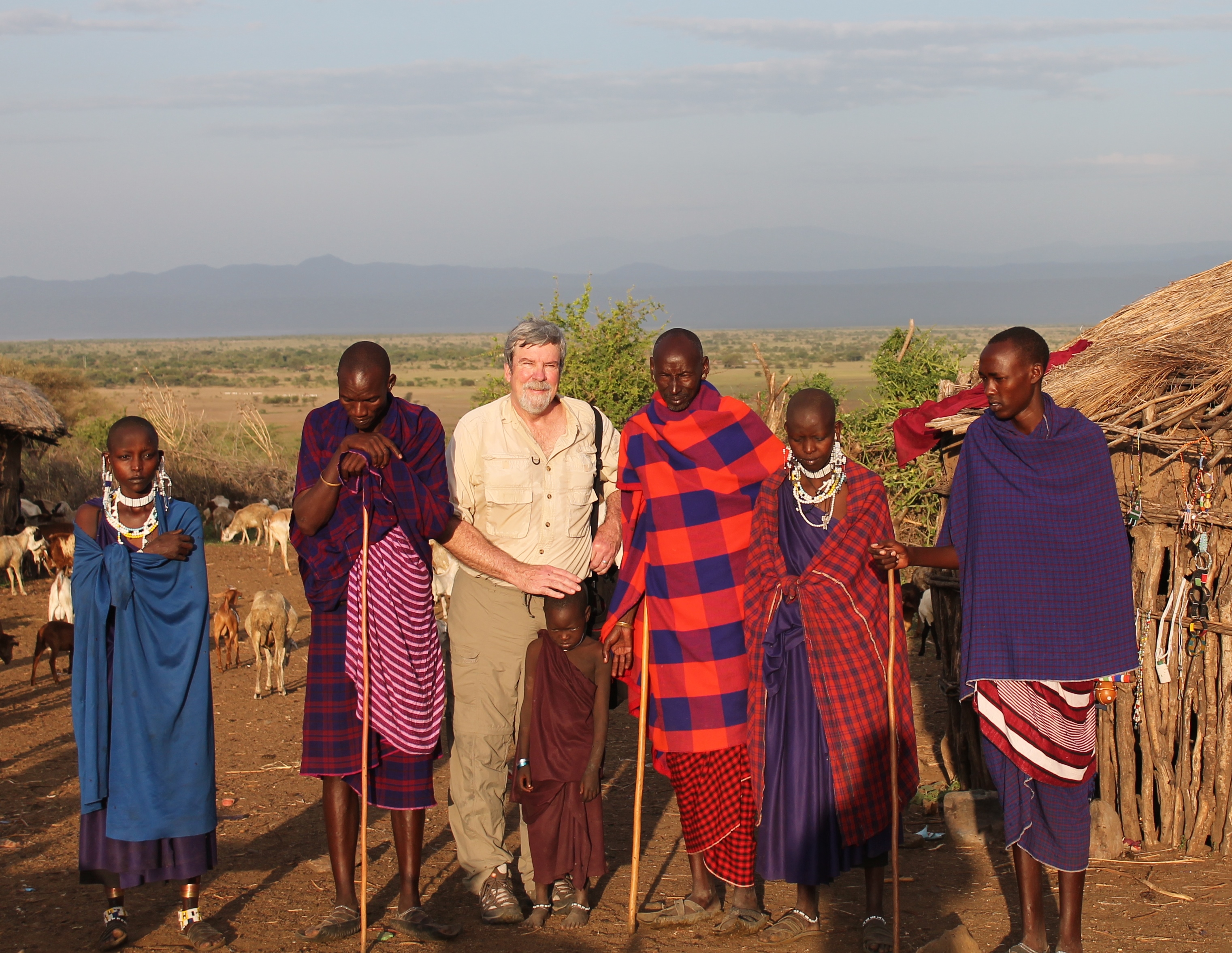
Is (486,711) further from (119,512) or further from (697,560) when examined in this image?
(119,512)

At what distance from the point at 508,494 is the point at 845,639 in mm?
1480

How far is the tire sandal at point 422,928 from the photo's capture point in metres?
4.55

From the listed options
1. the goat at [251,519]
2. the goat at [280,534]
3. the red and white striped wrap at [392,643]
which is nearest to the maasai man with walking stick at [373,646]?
the red and white striped wrap at [392,643]

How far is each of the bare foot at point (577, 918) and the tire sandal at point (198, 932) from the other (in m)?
1.31

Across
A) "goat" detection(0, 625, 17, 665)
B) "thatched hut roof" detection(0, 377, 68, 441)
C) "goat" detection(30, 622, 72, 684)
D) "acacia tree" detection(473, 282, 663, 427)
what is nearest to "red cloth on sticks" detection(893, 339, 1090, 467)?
"goat" detection(30, 622, 72, 684)

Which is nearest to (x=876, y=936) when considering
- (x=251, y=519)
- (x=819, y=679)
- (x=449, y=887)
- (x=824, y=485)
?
(x=819, y=679)

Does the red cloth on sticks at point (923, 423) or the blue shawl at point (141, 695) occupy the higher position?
the red cloth on sticks at point (923, 423)

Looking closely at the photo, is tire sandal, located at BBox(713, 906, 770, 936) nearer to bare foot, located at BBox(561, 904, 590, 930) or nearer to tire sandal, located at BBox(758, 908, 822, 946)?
tire sandal, located at BBox(758, 908, 822, 946)

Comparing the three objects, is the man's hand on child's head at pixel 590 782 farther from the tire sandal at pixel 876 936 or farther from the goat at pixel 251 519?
the goat at pixel 251 519

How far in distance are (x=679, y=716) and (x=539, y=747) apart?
1.91 feet

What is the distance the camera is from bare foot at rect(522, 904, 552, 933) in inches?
186

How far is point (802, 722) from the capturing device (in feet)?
14.9

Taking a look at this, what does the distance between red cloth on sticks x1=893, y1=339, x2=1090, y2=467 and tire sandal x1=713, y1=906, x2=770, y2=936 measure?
2.30 meters

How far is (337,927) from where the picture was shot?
178 inches
